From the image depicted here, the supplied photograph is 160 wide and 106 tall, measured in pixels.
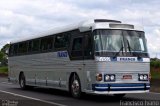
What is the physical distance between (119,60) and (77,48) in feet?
7.53

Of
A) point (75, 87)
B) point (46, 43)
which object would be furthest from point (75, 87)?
point (46, 43)

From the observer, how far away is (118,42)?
16.7 meters

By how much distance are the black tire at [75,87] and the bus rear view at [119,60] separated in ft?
4.99

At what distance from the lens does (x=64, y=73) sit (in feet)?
63.8

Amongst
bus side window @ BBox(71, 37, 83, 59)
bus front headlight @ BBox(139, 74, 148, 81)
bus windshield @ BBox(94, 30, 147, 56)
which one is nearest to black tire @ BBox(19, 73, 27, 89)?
bus side window @ BBox(71, 37, 83, 59)

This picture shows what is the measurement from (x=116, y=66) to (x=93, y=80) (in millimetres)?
1014

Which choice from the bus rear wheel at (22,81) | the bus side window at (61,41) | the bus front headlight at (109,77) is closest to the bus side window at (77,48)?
the bus side window at (61,41)

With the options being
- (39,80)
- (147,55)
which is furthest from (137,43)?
(39,80)

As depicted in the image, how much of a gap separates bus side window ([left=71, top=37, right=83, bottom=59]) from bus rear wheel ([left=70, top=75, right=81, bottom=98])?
0.92 meters

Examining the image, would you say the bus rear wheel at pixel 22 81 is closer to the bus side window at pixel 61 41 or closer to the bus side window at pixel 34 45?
the bus side window at pixel 34 45

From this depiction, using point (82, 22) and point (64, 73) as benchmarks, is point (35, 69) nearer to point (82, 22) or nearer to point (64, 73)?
point (64, 73)

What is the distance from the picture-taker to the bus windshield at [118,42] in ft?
54.2

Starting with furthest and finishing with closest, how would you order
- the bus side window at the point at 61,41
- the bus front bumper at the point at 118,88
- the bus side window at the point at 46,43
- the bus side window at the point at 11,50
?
the bus side window at the point at 11,50
the bus side window at the point at 46,43
the bus side window at the point at 61,41
the bus front bumper at the point at 118,88

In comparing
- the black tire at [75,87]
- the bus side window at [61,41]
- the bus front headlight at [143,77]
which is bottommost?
the black tire at [75,87]
